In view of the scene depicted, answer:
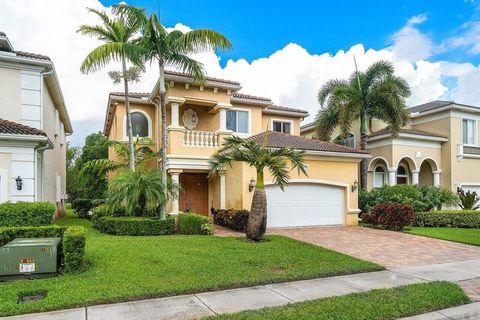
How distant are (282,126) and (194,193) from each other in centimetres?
792

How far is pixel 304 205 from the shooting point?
16.3 m

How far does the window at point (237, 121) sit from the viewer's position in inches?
762

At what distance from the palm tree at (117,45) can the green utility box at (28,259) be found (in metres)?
8.01

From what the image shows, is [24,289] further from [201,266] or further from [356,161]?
[356,161]

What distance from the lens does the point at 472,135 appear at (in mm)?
24750

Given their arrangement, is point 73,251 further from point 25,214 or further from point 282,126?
point 282,126

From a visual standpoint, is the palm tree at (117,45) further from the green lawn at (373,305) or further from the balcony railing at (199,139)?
the green lawn at (373,305)

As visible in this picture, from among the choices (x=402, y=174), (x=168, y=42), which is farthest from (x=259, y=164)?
(x=402, y=174)

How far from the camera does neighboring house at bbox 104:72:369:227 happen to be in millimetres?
15781

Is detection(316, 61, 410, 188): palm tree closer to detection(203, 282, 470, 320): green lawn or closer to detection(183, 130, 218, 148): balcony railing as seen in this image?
detection(183, 130, 218, 148): balcony railing

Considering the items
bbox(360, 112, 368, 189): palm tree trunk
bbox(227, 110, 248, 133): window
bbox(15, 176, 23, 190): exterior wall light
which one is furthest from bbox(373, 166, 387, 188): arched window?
bbox(15, 176, 23, 190): exterior wall light

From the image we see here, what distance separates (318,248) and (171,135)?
28.8 ft

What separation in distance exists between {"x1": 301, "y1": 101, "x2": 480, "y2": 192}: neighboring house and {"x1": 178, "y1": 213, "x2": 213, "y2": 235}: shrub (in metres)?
14.8

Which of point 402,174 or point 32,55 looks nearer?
point 32,55
